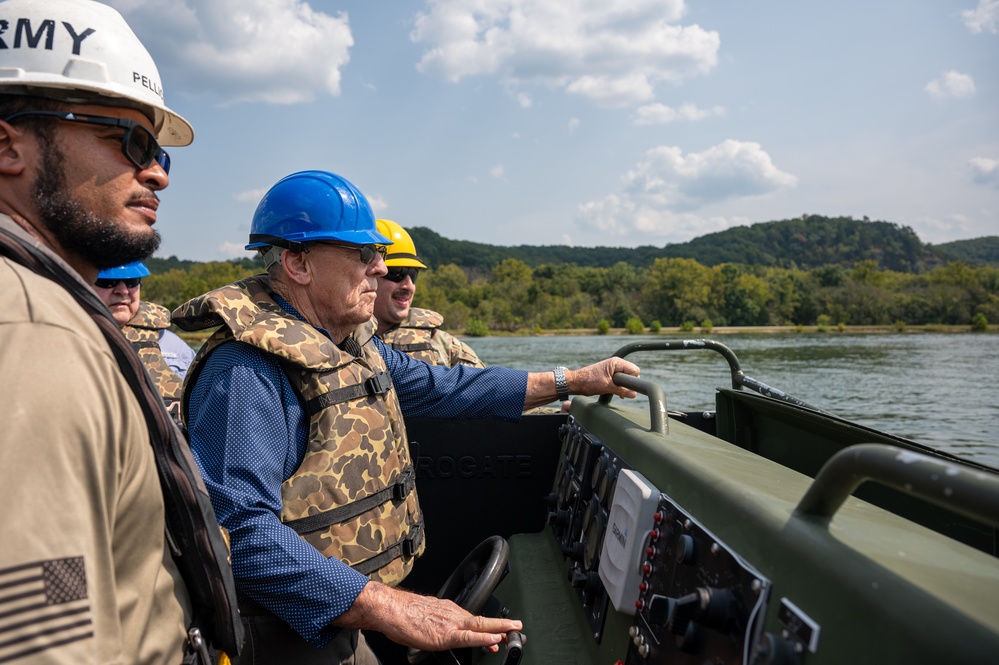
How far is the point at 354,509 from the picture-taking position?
1919 millimetres

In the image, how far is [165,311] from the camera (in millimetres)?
5848

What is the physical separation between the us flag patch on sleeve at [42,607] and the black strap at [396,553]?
44.1 inches

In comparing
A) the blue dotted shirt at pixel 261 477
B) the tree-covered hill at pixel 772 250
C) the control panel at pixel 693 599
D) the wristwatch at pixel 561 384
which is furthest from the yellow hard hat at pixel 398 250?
the tree-covered hill at pixel 772 250

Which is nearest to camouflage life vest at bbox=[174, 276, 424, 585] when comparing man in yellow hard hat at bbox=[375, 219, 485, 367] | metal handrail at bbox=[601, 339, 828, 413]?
metal handrail at bbox=[601, 339, 828, 413]

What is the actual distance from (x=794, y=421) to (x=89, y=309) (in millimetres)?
2318

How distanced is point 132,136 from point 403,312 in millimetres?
3467

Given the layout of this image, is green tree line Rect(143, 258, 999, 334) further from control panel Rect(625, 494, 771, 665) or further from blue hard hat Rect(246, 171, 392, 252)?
control panel Rect(625, 494, 771, 665)

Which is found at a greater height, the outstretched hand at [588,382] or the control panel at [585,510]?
the outstretched hand at [588,382]

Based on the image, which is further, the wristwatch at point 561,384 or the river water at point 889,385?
the river water at point 889,385

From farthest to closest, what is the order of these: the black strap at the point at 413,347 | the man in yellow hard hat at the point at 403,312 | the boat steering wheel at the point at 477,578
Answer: the black strap at the point at 413,347
the man in yellow hard hat at the point at 403,312
the boat steering wheel at the point at 477,578

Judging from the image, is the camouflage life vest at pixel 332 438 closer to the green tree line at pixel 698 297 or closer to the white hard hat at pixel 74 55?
the white hard hat at pixel 74 55

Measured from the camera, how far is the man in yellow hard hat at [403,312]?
468cm

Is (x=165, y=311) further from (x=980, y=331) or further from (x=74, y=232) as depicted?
(x=980, y=331)

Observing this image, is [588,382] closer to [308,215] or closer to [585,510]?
[585,510]
